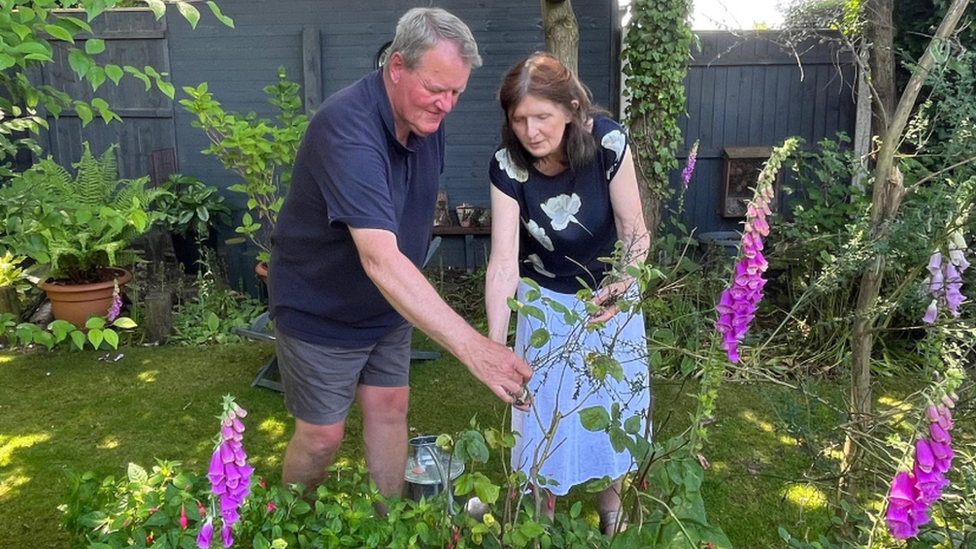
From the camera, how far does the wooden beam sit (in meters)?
6.41

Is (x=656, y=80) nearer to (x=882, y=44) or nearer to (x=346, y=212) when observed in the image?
(x=882, y=44)

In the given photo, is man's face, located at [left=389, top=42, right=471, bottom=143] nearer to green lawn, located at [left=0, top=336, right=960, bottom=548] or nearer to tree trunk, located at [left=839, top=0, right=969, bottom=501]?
tree trunk, located at [left=839, top=0, right=969, bottom=501]

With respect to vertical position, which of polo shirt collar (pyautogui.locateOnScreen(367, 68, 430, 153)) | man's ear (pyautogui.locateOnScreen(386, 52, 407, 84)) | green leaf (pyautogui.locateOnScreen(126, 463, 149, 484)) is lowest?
green leaf (pyautogui.locateOnScreen(126, 463, 149, 484))

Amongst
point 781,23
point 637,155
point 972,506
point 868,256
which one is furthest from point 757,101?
point 972,506

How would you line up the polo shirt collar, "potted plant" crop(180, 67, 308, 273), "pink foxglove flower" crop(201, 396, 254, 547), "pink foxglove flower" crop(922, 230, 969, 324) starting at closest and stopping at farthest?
"pink foxglove flower" crop(201, 396, 254, 547) < "pink foxglove flower" crop(922, 230, 969, 324) < the polo shirt collar < "potted plant" crop(180, 67, 308, 273)

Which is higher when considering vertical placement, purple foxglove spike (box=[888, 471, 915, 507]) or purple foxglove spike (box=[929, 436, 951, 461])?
purple foxglove spike (box=[929, 436, 951, 461])

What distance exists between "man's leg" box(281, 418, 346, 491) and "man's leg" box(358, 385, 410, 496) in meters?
0.15

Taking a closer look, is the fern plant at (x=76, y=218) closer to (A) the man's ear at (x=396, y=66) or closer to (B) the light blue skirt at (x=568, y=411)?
(A) the man's ear at (x=396, y=66)

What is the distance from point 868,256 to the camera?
6.19ft

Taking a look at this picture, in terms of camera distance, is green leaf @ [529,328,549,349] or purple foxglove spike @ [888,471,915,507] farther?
green leaf @ [529,328,549,349]

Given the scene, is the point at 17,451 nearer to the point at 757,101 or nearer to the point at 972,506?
the point at 972,506

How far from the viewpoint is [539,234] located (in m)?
2.46

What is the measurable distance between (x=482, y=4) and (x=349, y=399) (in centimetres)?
472

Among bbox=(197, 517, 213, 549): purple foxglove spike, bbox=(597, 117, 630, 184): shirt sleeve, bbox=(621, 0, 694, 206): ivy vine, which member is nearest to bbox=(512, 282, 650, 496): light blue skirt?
bbox=(597, 117, 630, 184): shirt sleeve
